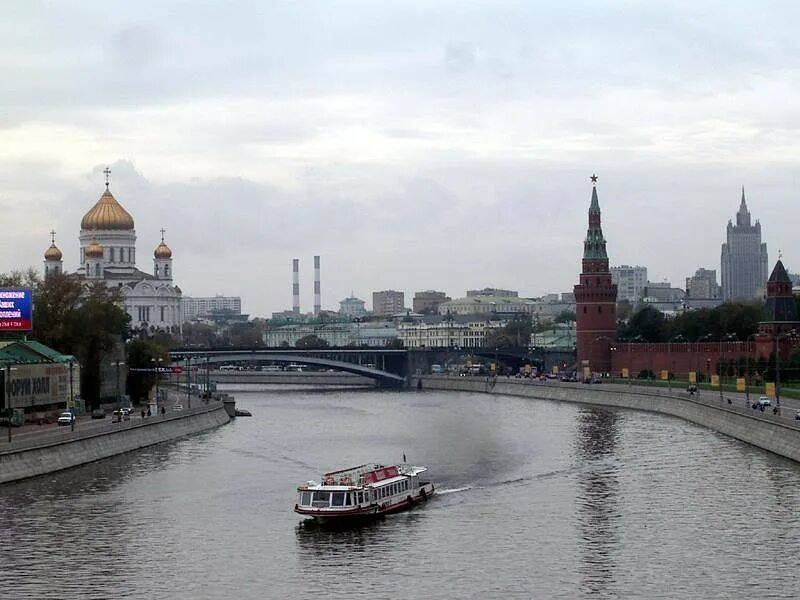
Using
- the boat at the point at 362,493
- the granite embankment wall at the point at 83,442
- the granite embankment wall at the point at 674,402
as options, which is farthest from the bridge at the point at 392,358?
the boat at the point at 362,493

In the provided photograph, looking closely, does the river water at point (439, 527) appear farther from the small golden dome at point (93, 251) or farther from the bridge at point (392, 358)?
the small golden dome at point (93, 251)

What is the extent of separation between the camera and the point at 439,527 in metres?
47.8

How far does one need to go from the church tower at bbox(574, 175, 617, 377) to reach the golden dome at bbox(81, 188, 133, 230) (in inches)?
2692


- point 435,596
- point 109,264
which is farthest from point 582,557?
point 109,264

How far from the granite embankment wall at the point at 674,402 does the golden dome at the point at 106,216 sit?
49939mm

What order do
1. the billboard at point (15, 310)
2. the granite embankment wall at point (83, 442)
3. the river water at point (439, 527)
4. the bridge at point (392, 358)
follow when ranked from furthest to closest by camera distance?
the bridge at point (392, 358), the billboard at point (15, 310), the granite embankment wall at point (83, 442), the river water at point (439, 527)

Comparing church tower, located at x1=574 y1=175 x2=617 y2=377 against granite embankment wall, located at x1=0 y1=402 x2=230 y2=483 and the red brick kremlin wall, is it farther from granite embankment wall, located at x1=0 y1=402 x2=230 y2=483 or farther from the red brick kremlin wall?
granite embankment wall, located at x1=0 y1=402 x2=230 y2=483

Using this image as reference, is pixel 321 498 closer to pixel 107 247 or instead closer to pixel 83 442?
pixel 83 442

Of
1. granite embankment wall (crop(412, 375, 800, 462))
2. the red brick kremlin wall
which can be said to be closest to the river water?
granite embankment wall (crop(412, 375, 800, 462))

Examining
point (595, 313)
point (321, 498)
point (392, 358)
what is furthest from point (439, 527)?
point (392, 358)

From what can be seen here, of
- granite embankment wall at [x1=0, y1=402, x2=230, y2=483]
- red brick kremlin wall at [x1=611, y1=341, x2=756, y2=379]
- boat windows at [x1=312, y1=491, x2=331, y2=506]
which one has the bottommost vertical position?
A: boat windows at [x1=312, y1=491, x2=331, y2=506]

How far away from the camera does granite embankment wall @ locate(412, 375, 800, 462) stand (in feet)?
222

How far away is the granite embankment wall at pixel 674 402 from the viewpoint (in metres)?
67.7

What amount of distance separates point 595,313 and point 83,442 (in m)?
87.6
